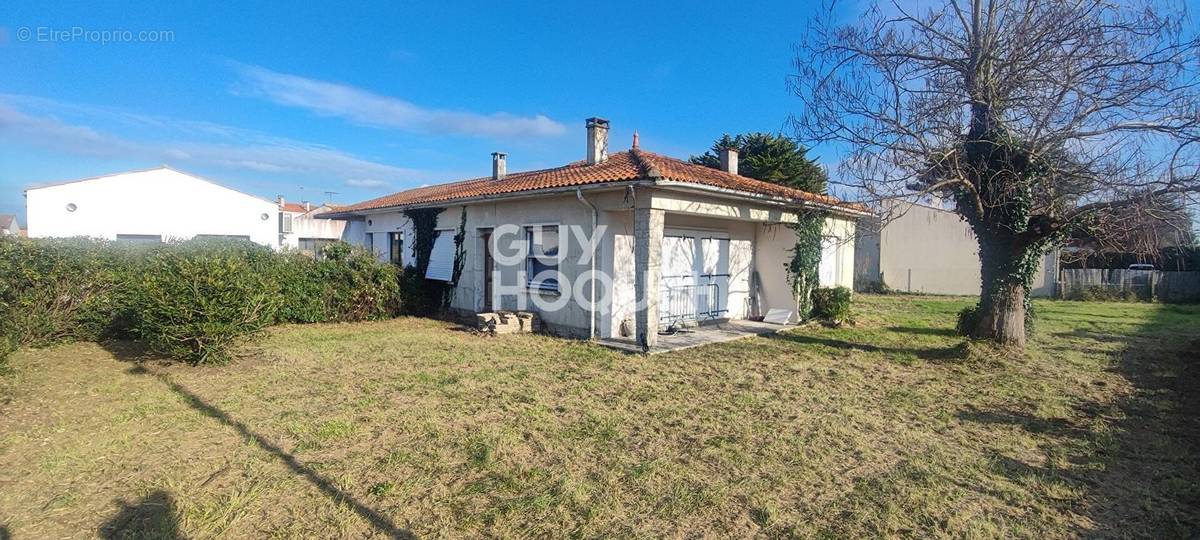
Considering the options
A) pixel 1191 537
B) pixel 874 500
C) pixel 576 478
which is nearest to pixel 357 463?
pixel 576 478

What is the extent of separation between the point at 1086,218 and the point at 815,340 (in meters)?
4.51

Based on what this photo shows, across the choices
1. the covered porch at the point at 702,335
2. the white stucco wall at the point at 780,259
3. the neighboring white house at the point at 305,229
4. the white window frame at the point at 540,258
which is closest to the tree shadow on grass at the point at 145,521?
the covered porch at the point at 702,335

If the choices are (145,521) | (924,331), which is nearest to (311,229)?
(924,331)

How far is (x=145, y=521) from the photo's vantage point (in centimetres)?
351

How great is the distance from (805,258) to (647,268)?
505 centimetres

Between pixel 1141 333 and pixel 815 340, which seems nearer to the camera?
pixel 815 340

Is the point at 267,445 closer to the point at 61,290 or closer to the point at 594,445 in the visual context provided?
the point at 594,445

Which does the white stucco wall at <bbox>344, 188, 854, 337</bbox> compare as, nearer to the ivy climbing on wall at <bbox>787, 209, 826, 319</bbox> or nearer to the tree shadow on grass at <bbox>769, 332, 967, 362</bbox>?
the ivy climbing on wall at <bbox>787, 209, 826, 319</bbox>

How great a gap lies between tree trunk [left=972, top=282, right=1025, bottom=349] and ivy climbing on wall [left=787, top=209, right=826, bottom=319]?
371 centimetres

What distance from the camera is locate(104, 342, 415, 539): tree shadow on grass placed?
140 inches

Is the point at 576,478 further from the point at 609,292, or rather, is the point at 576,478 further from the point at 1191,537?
the point at 609,292

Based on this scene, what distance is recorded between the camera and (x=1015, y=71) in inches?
313

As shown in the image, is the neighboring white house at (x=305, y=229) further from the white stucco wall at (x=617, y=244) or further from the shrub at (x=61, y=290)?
the shrub at (x=61, y=290)

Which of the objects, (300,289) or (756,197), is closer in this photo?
(756,197)
